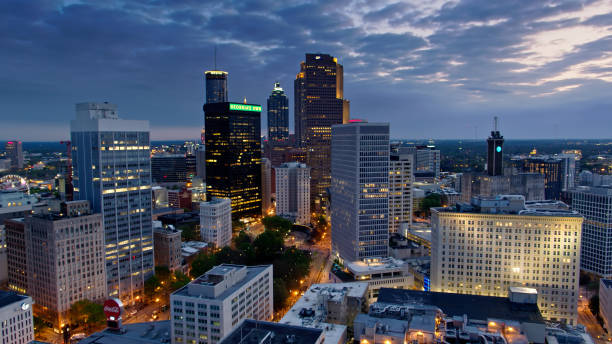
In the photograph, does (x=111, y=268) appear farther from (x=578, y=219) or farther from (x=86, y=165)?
(x=578, y=219)

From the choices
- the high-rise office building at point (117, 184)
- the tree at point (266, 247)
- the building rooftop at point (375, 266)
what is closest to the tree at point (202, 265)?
the high-rise office building at point (117, 184)

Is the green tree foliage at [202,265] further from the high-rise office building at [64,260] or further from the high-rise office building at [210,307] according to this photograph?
the high-rise office building at [210,307]

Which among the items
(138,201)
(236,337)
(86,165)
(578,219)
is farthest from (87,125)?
(578,219)

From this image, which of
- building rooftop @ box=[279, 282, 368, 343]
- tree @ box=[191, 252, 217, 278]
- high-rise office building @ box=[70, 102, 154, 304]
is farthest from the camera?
tree @ box=[191, 252, 217, 278]

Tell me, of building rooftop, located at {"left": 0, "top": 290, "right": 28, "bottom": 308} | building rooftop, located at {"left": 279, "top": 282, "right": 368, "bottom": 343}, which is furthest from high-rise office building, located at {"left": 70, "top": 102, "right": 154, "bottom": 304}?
building rooftop, located at {"left": 279, "top": 282, "right": 368, "bottom": 343}

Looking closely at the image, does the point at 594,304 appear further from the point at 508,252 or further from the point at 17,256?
the point at 17,256

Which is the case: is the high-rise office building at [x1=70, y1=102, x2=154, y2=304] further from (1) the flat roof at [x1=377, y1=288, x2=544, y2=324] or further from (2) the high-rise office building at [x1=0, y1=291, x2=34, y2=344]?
(1) the flat roof at [x1=377, y1=288, x2=544, y2=324]

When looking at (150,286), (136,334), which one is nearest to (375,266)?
(150,286)
